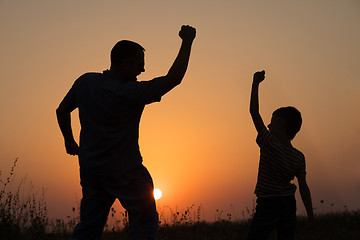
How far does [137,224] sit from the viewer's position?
3.18m

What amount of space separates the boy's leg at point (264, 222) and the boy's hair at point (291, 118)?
2.57 ft

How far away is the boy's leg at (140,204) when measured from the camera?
316 cm

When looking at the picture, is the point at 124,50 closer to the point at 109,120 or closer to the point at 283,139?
the point at 109,120

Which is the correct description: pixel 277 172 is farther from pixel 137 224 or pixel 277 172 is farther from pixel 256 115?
pixel 137 224

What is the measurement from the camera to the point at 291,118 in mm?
4453

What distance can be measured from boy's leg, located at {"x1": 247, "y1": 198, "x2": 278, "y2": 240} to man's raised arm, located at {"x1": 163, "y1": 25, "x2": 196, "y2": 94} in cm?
209

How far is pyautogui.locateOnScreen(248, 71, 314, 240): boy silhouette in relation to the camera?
170 inches

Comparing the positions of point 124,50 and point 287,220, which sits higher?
point 124,50

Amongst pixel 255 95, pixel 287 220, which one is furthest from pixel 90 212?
pixel 287 220

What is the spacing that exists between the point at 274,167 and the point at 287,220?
60cm

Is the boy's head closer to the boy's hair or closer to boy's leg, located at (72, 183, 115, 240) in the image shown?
the boy's hair

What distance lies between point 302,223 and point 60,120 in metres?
6.41

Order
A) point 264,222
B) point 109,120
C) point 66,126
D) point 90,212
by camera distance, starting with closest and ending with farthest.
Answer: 1. point 109,120
2. point 90,212
3. point 66,126
4. point 264,222

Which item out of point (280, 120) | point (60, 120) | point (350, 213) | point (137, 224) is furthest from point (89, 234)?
point (350, 213)
